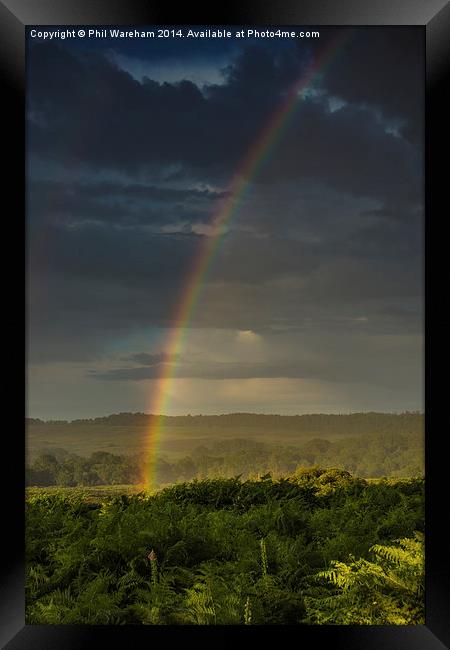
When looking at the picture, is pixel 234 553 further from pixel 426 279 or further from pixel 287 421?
pixel 426 279

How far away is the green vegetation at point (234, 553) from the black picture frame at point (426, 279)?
46cm

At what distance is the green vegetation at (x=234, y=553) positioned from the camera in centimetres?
331

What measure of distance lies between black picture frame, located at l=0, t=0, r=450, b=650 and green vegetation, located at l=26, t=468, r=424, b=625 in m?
0.46

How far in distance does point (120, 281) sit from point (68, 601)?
7.42 feet

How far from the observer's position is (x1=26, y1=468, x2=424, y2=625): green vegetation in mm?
3312

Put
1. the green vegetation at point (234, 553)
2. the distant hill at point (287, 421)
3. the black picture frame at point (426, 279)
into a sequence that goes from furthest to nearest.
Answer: the distant hill at point (287, 421)
the green vegetation at point (234, 553)
the black picture frame at point (426, 279)

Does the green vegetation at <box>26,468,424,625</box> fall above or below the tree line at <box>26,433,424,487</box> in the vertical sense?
below

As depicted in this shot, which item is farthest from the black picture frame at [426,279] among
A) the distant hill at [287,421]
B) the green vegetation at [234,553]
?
the distant hill at [287,421]

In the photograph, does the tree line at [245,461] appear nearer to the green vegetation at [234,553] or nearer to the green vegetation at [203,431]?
the green vegetation at [203,431]

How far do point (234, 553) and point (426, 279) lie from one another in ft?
7.24

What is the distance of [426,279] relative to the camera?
278 centimetres

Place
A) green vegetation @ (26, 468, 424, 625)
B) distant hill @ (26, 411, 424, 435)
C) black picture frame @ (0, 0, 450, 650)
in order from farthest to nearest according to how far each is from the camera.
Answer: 1. distant hill @ (26, 411, 424, 435)
2. green vegetation @ (26, 468, 424, 625)
3. black picture frame @ (0, 0, 450, 650)

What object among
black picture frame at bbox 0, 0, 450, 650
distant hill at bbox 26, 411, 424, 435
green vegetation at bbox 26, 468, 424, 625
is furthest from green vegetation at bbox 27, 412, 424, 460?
black picture frame at bbox 0, 0, 450, 650

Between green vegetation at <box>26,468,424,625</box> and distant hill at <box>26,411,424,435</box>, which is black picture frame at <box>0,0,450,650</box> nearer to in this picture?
green vegetation at <box>26,468,424,625</box>
